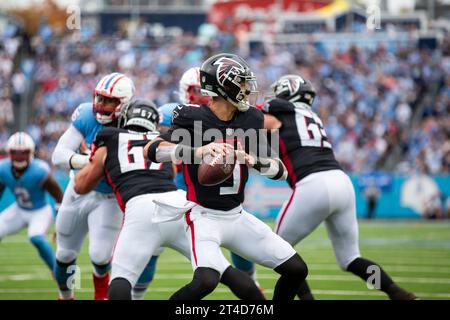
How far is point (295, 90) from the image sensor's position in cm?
722

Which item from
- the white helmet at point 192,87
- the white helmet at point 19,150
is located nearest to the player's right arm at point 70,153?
the white helmet at point 192,87

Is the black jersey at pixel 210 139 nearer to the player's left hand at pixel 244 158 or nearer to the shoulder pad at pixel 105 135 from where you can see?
the player's left hand at pixel 244 158

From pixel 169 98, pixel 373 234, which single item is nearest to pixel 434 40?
pixel 169 98

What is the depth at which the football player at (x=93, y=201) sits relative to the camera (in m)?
6.68

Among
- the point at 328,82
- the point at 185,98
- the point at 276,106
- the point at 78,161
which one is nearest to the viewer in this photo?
the point at 78,161

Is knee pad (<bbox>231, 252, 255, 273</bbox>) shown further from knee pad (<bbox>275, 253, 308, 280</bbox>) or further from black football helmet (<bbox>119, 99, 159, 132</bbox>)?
knee pad (<bbox>275, 253, 308, 280</bbox>)

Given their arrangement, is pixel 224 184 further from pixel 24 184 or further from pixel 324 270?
pixel 324 270

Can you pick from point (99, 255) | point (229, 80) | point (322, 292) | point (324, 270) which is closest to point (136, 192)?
point (99, 255)

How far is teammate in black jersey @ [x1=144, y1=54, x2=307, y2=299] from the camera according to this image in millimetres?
5344

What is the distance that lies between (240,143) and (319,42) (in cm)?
2070

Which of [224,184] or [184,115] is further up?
[184,115]

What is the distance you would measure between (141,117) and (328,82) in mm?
16728

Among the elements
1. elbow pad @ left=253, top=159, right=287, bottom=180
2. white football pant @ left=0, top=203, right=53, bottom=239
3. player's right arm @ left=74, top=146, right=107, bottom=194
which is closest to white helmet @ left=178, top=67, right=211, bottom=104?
player's right arm @ left=74, top=146, right=107, bottom=194

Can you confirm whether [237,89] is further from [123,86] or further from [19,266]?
[19,266]
